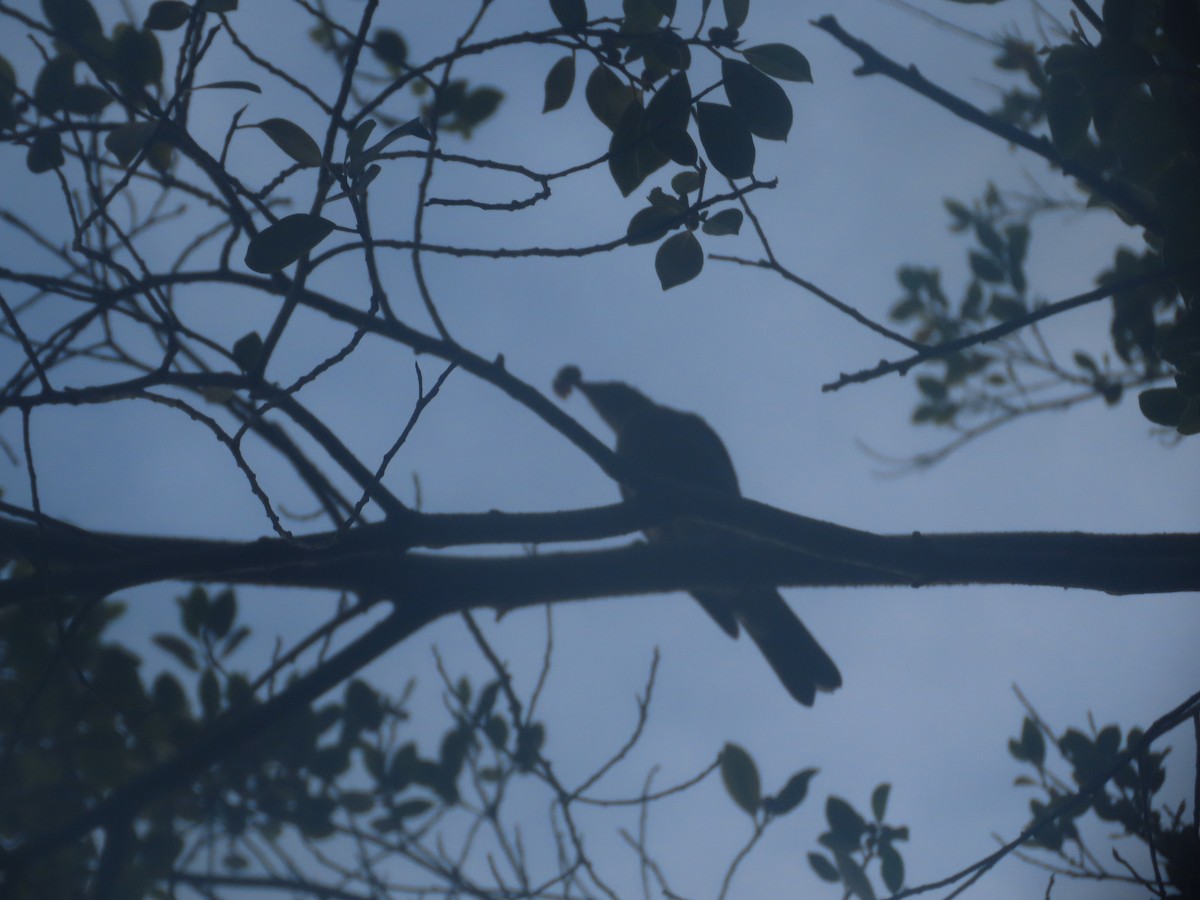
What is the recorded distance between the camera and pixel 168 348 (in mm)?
1678

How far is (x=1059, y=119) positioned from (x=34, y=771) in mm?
2903

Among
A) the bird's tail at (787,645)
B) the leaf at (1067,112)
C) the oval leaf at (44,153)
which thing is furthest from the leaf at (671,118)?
the bird's tail at (787,645)

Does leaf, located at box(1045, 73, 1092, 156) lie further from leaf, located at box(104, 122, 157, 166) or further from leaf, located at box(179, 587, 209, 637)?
leaf, located at box(179, 587, 209, 637)

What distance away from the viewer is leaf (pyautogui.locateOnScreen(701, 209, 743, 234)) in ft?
5.73

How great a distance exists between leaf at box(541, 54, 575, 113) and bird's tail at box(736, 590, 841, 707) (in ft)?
7.05

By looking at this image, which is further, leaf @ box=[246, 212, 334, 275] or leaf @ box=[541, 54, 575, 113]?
leaf @ box=[541, 54, 575, 113]

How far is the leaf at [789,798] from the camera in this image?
226 centimetres

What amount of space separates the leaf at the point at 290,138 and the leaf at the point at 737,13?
0.73 m

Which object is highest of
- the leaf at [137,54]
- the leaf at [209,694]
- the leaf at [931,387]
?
the leaf at [931,387]

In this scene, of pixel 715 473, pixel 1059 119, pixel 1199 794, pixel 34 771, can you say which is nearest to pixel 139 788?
pixel 34 771

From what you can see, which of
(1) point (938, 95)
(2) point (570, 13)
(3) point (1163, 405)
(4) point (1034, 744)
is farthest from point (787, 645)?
(2) point (570, 13)

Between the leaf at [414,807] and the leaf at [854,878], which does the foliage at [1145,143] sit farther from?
the leaf at [414,807]

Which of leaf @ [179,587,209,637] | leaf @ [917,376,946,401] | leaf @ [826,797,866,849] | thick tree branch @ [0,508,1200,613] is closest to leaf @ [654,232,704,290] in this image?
thick tree branch @ [0,508,1200,613]

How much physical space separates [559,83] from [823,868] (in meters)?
1.83
